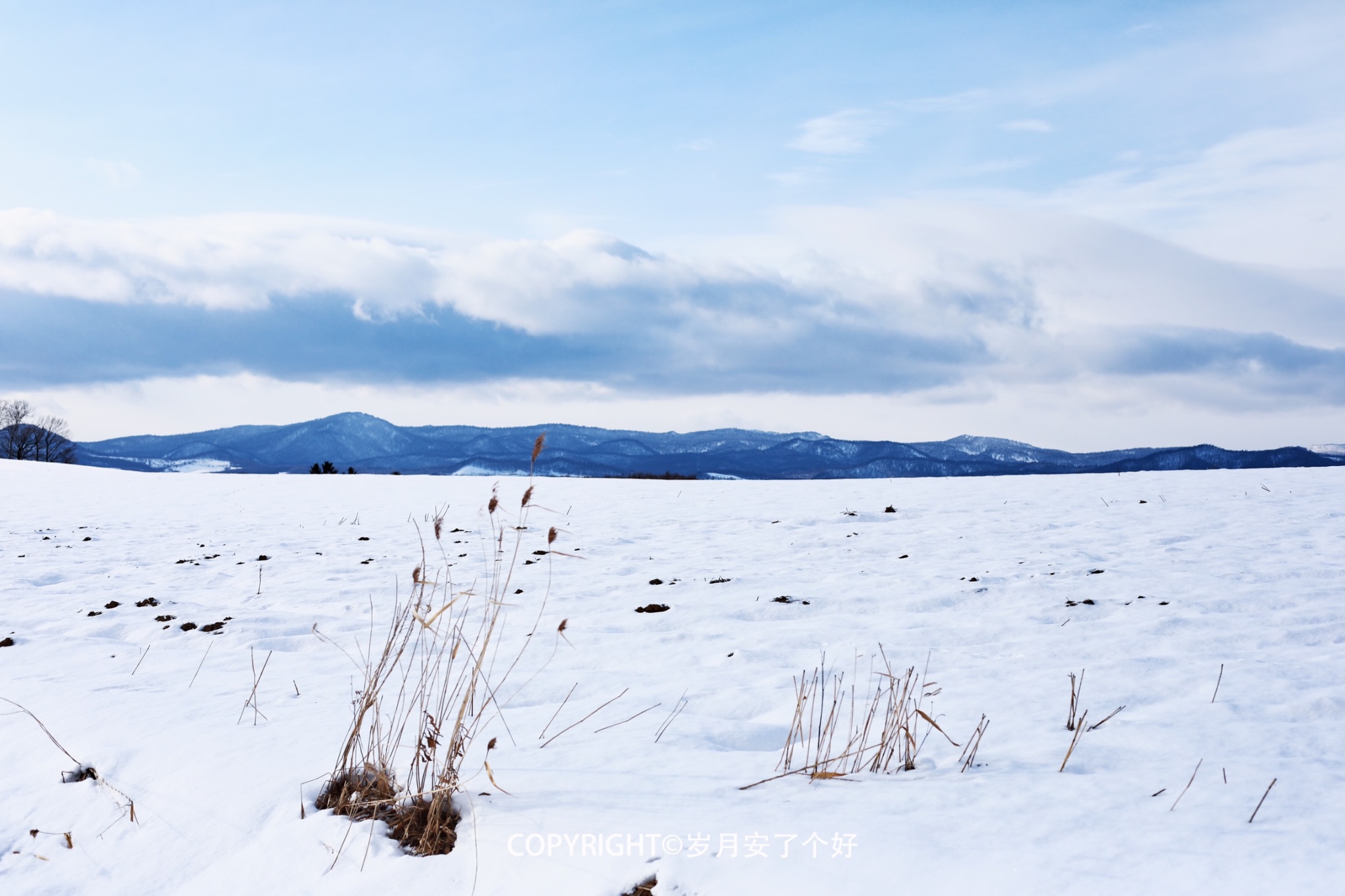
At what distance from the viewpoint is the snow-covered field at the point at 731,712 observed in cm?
225

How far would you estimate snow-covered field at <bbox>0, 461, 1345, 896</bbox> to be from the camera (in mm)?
2248

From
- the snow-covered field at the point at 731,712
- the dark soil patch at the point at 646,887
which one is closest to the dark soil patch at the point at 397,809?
the snow-covered field at the point at 731,712

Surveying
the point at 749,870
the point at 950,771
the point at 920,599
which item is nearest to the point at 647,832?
the point at 749,870

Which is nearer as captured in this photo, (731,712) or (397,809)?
(397,809)

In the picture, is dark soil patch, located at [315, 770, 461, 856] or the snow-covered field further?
dark soil patch, located at [315, 770, 461, 856]

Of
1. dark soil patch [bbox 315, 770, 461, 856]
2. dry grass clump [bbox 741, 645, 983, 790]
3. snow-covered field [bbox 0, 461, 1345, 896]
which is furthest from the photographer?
dry grass clump [bbox 741, 645, 983, 790]

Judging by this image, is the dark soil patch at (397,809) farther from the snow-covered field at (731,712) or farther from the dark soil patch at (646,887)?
the dark soil patch at (646,887)

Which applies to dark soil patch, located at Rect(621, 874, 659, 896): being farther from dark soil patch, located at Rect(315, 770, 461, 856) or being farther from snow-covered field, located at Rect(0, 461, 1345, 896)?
dark soil patch, located at Rect(315, 770, 461, 856)

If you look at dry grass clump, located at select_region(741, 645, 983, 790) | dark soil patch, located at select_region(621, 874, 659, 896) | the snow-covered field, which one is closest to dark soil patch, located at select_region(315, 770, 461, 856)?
the snow-covered field

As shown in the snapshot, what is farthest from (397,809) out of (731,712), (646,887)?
(731,712)

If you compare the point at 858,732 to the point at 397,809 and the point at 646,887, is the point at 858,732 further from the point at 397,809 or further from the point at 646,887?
the point at 397,809

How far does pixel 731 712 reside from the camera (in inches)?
151

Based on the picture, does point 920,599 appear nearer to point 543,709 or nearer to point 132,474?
point 543,709

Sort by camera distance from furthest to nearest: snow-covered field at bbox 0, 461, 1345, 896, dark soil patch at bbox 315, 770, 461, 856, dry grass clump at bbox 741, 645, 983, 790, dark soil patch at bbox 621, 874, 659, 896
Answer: dry grass clump at bbox 741, 645, 983, 790 < dark soil patch at bbox 315, 770, 461, 856 < snow-covered field at bbox 0, 461, 1345, 896 < dark soil patch at bbox 621, 874, 659, 896
